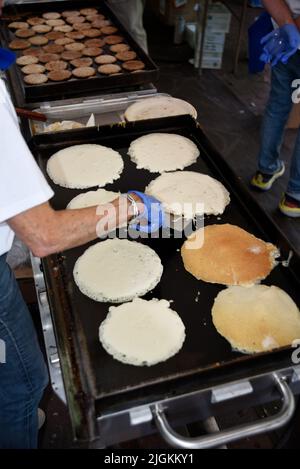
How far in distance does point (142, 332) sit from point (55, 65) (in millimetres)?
2322

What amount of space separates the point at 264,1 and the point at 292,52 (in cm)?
45

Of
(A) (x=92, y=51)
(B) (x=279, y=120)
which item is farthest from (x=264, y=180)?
(A) (x=92, y=51)

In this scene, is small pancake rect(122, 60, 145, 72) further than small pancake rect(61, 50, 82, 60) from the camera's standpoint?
No

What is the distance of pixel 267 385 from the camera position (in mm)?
1354

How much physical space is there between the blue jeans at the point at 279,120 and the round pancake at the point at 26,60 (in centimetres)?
175

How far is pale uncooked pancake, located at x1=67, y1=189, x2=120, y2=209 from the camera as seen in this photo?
2010 millimetres

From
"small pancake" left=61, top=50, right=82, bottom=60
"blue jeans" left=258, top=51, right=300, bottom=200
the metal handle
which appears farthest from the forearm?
the metal handle

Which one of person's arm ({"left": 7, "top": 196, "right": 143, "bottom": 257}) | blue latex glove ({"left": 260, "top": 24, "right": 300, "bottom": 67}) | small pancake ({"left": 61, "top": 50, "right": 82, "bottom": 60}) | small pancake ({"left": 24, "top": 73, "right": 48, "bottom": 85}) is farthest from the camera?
small pancake ({"left": 61, "top": 50, "right": 82, "bottom": 60})

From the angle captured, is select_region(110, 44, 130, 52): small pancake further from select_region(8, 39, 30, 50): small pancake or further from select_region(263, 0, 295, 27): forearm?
select_region(263, 0, 295, 27): forearm

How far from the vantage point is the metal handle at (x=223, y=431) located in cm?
116

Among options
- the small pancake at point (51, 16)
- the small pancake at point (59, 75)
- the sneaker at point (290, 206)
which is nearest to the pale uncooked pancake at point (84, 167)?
the small pancake at point (59, 75)

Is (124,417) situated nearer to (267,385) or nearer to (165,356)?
(165,356)

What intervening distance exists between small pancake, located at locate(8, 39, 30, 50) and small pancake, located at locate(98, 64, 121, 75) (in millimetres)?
726
